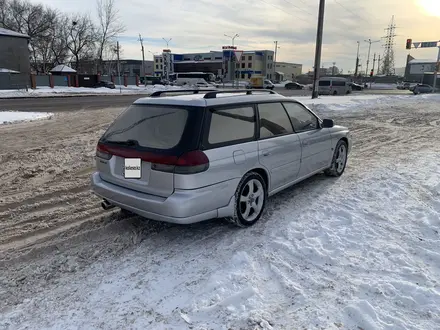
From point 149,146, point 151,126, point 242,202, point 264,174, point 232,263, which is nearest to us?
point 232,263

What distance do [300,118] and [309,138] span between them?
1.09 feet

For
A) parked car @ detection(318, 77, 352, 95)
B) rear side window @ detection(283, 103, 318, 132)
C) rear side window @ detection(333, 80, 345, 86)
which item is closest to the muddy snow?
rear side window @ detection(283, 103, 318, 132)

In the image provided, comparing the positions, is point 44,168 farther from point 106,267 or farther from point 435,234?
point 435,234

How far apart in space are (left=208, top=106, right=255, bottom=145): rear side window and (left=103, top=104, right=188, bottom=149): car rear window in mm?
330

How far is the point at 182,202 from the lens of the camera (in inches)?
135

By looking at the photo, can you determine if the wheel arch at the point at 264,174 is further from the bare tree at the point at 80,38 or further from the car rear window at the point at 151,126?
the bare tree at the point at 80,38

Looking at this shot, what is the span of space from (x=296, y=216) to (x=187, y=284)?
6.34ft

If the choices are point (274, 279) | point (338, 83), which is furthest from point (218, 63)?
point (274, 279)

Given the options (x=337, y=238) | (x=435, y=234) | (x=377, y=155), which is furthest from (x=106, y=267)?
(x=377, y=155)

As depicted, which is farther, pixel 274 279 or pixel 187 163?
pixel 187 163

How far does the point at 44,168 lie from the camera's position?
268 inches

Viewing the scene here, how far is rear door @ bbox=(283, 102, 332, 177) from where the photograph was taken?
5062 mm

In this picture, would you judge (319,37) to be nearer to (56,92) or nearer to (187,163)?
(187,163)

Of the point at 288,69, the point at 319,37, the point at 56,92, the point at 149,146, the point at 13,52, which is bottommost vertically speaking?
the point at 56,92
